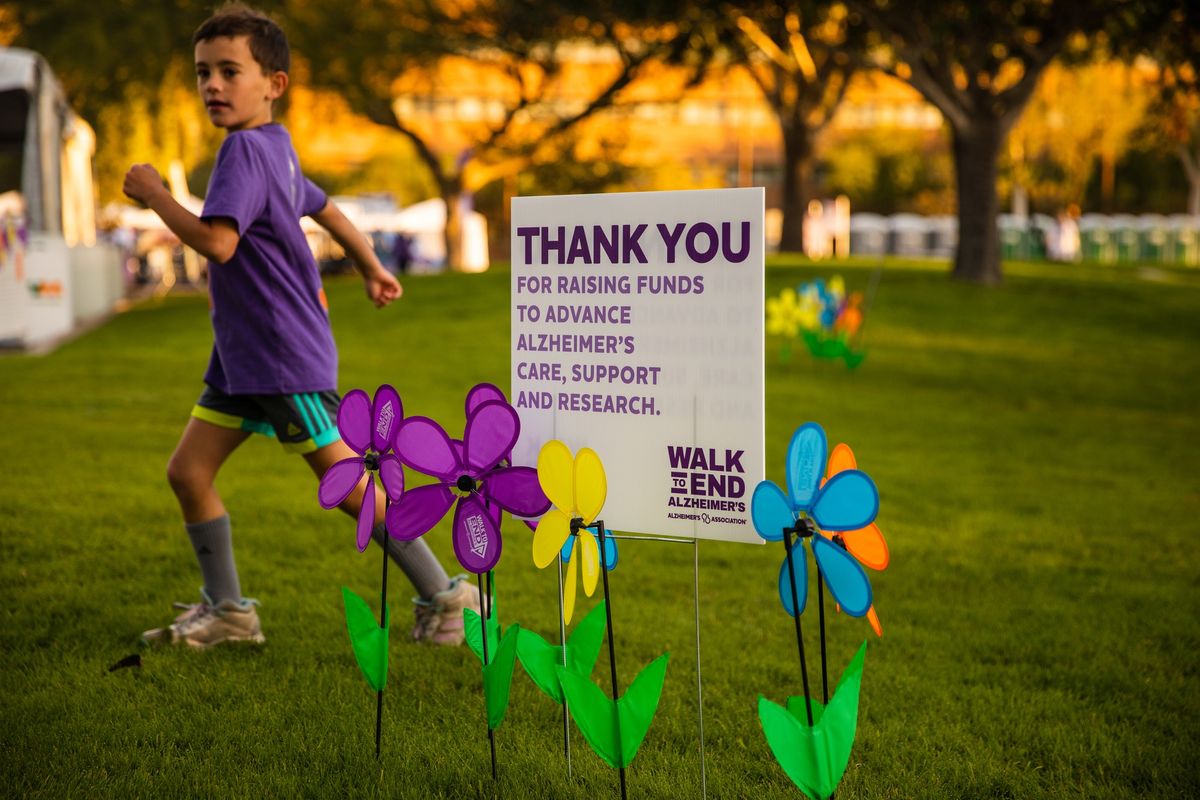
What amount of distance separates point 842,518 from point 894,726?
1317 mm

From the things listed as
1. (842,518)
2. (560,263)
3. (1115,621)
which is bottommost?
(1115,621)

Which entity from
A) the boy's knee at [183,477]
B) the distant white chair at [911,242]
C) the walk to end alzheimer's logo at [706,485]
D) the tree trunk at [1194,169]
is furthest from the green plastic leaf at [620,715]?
the distant white chair at [911,242]

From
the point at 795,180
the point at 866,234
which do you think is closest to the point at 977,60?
the point at 795,180

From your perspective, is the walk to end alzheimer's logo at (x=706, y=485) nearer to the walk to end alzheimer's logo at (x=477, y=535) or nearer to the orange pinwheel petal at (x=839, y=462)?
the orange pinwheel petal at (x=839, y=462)

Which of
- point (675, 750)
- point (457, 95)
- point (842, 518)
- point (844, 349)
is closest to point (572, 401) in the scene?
point (842, 518)

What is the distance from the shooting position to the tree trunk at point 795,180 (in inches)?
1262

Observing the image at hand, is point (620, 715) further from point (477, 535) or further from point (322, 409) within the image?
point (322, 409)

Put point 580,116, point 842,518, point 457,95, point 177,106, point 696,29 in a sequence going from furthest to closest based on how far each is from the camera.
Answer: point 457,95
point 580,116
point 177,106
point 696,29
point 842,518

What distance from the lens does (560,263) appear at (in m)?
2.83

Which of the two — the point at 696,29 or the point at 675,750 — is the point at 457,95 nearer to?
the point at 696,29

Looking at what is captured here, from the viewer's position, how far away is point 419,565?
3967mm

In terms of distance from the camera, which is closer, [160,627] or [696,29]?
[160,627]

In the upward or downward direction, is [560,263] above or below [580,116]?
below

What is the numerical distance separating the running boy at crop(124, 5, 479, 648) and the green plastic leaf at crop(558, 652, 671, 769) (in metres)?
1.28
